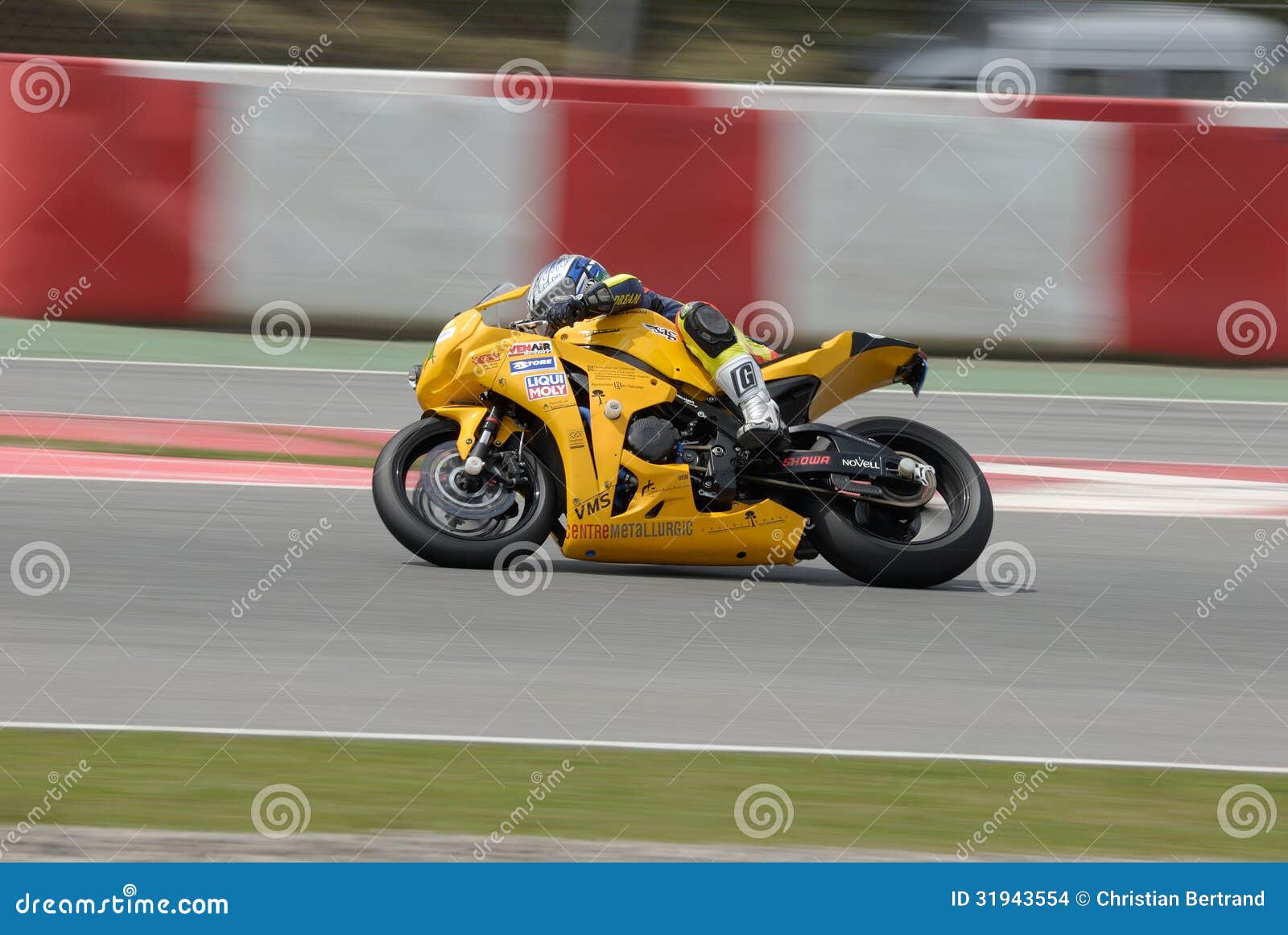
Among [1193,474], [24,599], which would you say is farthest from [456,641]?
[1193,474]

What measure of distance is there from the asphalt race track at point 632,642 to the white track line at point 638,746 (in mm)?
65

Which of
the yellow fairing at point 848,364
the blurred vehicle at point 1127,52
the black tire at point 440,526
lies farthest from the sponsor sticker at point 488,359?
the blurred vehicle at point 1127,52

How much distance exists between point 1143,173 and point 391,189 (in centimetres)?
577

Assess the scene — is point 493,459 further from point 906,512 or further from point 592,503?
point 906,512

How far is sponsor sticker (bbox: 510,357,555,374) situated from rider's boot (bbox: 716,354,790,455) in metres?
0.72

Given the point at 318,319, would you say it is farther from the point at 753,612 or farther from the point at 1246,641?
the point at 1246,641

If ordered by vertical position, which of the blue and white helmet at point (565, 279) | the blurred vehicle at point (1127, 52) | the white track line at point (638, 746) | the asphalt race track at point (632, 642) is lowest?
the white track line at point (638, 746)

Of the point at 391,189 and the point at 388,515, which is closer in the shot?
the point at 388,515

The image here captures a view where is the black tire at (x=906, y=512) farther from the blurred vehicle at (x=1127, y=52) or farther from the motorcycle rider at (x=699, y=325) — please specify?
the blurred vehicle at (x=1127, y=52)

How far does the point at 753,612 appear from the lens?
7680mm

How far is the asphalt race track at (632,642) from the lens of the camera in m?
6.11

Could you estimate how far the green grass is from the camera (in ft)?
16.5

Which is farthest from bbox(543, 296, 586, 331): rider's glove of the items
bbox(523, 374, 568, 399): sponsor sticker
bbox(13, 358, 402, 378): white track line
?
bbox(13, 358, 402, 378): white track line

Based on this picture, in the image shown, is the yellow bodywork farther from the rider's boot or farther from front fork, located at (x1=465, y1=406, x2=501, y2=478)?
the rider's boot
